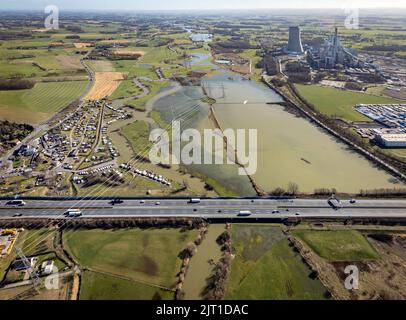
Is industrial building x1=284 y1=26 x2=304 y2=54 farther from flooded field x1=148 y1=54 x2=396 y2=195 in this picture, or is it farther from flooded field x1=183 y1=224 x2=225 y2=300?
flooded field x1=183 y1=224 x2=225 y2=300

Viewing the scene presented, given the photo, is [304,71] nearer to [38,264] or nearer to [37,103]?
[37,103]

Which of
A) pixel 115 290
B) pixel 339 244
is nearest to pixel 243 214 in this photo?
pixel 339 244

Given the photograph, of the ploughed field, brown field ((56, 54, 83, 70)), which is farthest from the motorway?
brown field ((56, 54, 83, 70))

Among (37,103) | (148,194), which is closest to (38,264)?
(148,194)

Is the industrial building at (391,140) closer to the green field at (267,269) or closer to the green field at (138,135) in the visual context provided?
the green field at (267,269)

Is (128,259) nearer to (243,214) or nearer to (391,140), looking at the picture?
(243,214)
